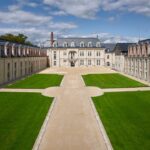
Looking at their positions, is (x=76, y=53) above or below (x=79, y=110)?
above

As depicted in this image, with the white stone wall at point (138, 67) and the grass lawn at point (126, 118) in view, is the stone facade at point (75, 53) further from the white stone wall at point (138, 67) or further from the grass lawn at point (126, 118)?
the grass lawn at point (126, 118)

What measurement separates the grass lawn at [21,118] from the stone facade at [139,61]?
26.4 meters

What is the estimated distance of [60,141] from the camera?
1504 centimetres

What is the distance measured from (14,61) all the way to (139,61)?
1080 inches

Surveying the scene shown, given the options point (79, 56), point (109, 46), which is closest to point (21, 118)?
point (79, 56)

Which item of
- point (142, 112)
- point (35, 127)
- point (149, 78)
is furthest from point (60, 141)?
point (149, 78)

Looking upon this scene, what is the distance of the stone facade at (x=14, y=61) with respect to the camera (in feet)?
139

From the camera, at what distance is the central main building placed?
98500 millimetres

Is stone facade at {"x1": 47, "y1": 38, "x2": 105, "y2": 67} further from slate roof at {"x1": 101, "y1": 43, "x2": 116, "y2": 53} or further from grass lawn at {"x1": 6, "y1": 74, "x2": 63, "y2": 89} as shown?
grass lawn at {"x1": 6, "y1": 74, "x2": 63, "y2": 89}

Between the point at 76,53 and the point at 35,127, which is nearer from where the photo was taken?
the point at 35,127

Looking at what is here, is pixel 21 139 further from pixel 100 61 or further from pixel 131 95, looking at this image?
pixel 100 61

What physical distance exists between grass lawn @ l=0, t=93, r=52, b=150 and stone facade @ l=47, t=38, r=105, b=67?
67915 mm

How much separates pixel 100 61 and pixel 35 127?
83.4m

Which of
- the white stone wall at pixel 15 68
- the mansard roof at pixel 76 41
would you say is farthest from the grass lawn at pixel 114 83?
the mansard roof at pixel 76 41
